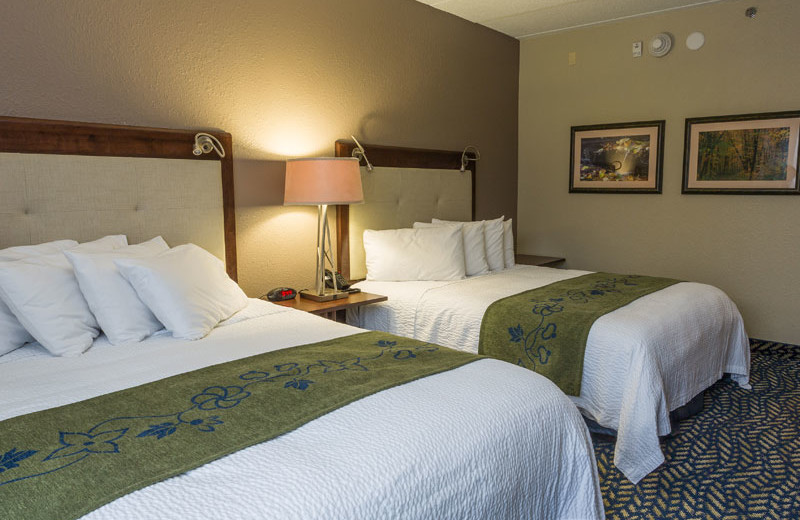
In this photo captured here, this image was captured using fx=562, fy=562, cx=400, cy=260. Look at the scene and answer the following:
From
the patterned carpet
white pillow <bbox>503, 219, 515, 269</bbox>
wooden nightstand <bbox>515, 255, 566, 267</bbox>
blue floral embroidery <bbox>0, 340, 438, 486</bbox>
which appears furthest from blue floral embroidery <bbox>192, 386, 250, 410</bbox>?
wooden nightstand <bbox>515, 255, 566, 267</bbox>

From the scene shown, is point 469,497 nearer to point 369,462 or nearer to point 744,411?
point 369,462

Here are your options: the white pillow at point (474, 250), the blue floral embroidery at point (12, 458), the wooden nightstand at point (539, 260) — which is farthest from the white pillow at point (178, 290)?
the wooden nightstand at point (539, 260)

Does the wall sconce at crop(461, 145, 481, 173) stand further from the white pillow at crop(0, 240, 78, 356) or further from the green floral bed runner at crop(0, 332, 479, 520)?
the white pillow at crop(0, 240, 78, 356)

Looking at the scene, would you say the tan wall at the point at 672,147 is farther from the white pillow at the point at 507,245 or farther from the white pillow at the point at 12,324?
the white pillow at the point at 12,324

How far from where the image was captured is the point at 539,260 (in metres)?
4.74

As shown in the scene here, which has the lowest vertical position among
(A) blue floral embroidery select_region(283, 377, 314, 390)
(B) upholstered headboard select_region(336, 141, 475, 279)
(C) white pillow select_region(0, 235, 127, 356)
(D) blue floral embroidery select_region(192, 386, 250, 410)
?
(D) blue floral embroidery select_region(192, 386, 250, 410)

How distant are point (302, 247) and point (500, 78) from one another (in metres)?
2.51

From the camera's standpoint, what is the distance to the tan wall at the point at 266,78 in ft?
7.77

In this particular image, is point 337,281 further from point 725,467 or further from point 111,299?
point 725,467

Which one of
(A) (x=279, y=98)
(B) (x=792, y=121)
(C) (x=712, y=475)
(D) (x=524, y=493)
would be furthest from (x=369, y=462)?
(B) (x=792, y=121)

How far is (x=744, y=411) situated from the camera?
9.70ft

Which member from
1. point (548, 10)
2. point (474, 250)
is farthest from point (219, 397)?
point (548, 10)

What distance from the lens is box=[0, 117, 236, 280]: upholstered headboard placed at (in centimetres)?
223

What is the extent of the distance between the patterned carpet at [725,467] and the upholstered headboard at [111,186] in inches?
85.0
